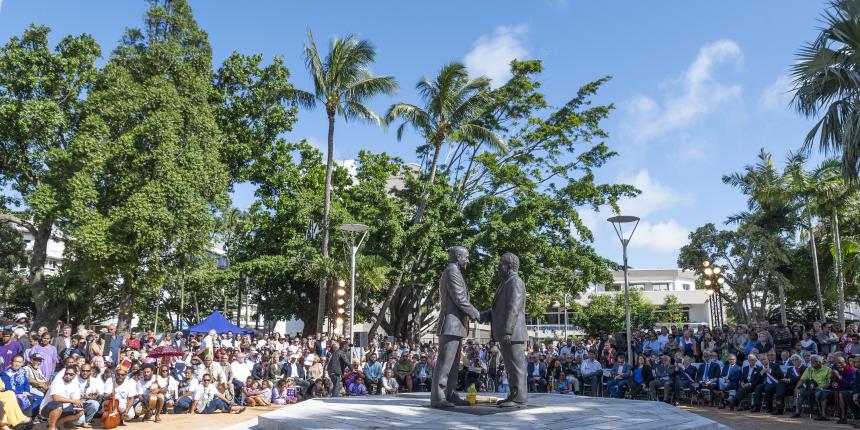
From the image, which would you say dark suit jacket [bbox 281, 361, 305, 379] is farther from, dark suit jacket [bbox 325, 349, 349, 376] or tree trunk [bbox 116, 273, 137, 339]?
tree trunk [bbox 116, 273, 137, 339]

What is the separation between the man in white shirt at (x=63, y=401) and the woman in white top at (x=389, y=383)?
781 cm

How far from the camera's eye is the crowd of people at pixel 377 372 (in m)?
11.0

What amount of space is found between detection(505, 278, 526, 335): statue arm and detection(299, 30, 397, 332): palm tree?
1598 cm

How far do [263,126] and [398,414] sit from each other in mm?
24059

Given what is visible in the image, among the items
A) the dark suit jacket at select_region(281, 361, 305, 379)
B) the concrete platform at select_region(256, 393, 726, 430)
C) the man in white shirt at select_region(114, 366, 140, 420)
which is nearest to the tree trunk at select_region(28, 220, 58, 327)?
the dark suit jacket at select_region(281, 361, 305, 379)

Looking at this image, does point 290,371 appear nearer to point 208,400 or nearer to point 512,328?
point 208,400

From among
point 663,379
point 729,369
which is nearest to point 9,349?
point 663,379

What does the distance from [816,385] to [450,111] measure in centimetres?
1694

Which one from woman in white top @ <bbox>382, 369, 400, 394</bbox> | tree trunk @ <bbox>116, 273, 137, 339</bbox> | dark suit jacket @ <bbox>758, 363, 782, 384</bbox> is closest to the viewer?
dark suit jacket @ <bbox>758, 363, 782, 384</bbox>

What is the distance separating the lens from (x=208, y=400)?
13.3m

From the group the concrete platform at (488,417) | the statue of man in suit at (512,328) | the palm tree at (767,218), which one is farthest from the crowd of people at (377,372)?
the palm tree at (767,218)

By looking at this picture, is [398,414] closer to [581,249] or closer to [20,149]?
[581,249]

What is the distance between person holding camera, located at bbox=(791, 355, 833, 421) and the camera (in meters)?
11.4

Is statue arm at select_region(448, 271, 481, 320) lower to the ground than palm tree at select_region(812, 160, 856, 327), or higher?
lower
